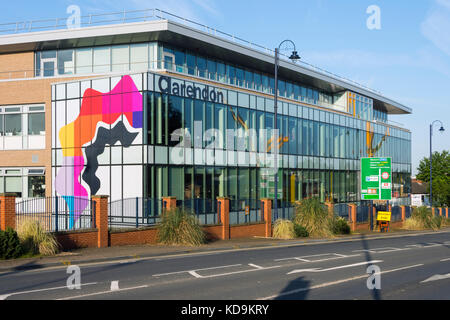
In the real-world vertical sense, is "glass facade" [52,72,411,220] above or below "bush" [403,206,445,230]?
above

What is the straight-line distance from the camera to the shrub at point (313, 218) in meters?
26.5

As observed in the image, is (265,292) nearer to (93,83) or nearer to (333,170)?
(93,83)

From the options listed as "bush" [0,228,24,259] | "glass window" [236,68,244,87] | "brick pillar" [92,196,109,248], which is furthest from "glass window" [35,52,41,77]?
"bush" [0,228,24,259]

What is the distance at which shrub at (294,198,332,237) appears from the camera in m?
26.5

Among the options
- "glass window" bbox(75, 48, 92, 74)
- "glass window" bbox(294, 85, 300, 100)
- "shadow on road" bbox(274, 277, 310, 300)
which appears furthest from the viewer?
"glass window" bbox(294, 85, 300, 100)

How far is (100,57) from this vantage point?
31.6 m

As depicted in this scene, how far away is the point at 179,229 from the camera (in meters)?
20.3

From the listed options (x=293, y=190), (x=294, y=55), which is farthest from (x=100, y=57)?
(x=293, y=190)

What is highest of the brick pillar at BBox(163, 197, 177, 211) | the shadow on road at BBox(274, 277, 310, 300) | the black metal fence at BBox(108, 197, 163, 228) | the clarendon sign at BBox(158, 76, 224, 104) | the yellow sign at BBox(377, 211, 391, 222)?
the clarendon sign at BBox(158, 76, 224, 104)

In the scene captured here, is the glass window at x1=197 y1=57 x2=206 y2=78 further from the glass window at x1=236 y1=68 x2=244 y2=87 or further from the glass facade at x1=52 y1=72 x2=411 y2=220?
the glass window at x1=236 y1=68 x2=244 y2=87

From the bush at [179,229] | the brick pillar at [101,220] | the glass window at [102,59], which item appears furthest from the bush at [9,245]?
the glass window at [102,59]

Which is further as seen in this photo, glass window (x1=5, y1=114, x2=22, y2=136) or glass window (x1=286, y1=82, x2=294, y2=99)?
glass window (x1=286, y1=82, x2=294, y2=99)

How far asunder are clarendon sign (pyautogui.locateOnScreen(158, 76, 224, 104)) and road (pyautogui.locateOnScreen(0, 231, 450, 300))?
11.1m
